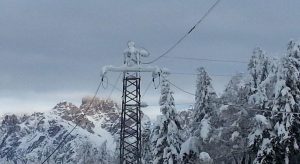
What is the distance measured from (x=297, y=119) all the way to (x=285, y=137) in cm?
176

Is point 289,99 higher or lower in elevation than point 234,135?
higher

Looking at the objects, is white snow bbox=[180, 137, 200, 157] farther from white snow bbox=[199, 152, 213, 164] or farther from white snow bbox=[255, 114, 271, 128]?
white snow bbox=[255, 114, 271, 128]

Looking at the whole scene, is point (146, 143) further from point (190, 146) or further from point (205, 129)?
point (205, 129)

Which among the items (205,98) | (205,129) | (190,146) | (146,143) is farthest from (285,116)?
(146,143)

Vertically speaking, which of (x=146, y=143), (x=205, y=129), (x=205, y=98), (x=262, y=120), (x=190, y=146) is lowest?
(x=190, y=146)

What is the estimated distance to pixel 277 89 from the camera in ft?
157

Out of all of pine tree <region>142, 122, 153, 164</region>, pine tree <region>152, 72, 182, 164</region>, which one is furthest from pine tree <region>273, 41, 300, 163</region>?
pine tree <region>142, 122, 153, 164</region>

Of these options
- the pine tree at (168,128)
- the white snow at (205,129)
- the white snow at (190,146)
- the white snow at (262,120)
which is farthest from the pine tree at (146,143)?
the white snow at (262,120)

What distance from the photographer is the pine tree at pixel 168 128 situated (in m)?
60.2

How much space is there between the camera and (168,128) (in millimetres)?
60906

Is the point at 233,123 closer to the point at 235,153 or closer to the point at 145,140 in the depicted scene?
the point at 235,153

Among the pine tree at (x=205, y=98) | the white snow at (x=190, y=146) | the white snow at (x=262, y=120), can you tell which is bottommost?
the white snow at (x=190, y=146)

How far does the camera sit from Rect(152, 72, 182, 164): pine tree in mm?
60250

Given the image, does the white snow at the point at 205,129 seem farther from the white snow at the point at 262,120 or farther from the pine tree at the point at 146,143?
the pine tree at the point at 146,143
